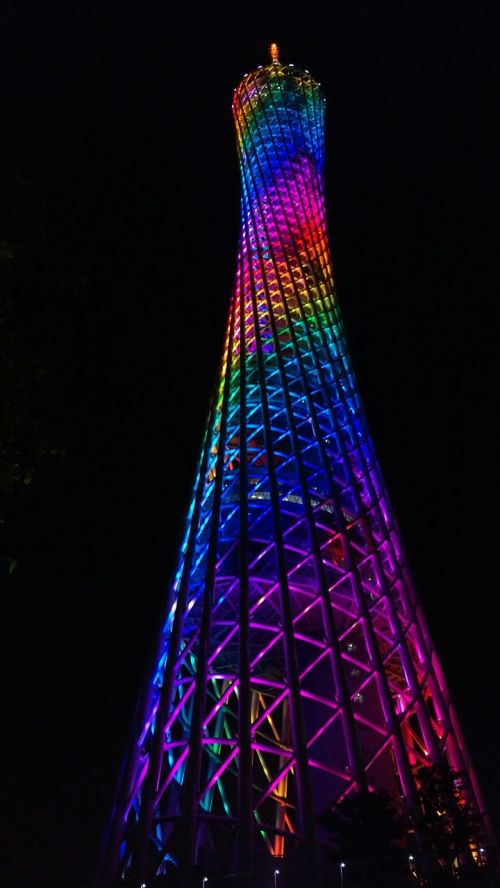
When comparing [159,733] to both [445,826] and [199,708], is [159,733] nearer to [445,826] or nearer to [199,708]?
[199,708]

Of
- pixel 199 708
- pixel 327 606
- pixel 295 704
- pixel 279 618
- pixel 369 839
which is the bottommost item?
pixel 369 839

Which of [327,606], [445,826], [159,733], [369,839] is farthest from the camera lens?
[327,606]

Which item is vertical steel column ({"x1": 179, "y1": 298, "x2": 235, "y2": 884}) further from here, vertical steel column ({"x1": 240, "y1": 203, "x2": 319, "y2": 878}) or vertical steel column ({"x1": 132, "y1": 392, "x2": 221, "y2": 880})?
vertical steel column ({"x1": 240, "y1": 203, "x2": 319, "y2": 878})

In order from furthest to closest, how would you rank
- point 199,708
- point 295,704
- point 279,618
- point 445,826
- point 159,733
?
point 279,618
point 159,733
point 199,708
point 295,704
point 445,826

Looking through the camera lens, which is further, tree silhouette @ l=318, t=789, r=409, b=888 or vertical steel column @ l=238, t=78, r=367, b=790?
vertical steel column @ l=238, t=78, r=367, b=790

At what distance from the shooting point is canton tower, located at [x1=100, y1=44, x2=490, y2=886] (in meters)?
14.0

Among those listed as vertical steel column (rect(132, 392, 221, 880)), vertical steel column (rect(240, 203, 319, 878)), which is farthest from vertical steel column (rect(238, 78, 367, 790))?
vertical steel column (rect(132, 392, 221, 880))

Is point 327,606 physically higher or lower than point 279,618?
lower

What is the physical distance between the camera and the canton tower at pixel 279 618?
1400 centimetres

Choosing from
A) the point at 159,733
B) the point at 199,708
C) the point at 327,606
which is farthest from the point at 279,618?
the point at 159,733

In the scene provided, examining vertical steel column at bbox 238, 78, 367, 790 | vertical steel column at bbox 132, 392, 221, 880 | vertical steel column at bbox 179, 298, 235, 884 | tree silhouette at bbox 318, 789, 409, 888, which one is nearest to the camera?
tree silhouette at bbox 318, 789, 409, 888

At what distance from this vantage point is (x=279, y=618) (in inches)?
798

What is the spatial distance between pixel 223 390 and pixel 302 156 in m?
12.9

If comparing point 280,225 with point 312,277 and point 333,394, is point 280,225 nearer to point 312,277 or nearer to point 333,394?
point 312,277
